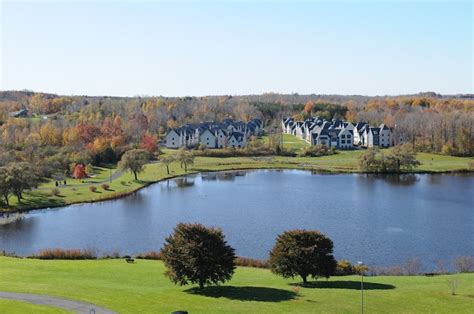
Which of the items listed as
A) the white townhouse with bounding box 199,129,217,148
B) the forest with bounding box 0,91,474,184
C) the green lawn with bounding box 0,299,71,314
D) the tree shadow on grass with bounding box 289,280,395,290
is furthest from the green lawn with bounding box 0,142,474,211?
the tree shadow on grass with bounding box 289,280,395,290

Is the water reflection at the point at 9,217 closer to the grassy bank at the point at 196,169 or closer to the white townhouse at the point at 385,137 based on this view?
the grassy bank at the point at 196,169

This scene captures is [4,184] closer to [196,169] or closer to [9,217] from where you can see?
[9,217]

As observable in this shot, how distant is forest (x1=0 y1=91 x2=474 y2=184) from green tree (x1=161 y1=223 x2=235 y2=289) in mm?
36262

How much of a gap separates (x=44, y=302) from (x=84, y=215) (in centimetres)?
2360

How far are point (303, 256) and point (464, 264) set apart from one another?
10301mm

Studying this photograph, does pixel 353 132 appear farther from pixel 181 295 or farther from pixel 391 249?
pixel 181 295

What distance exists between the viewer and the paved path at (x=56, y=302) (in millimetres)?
18728

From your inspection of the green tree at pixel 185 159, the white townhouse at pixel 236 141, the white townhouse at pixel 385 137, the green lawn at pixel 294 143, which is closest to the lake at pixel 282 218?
the green tree at pixel 185 159

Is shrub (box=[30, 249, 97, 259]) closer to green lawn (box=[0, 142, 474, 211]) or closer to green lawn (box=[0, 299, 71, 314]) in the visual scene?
green lawn (box=[0, 299, 71, 314])

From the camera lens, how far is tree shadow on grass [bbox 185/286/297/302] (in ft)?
67.0

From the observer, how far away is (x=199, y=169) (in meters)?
68.8

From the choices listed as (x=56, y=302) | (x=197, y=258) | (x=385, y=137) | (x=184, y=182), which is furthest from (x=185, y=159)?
(x=56, y=302)

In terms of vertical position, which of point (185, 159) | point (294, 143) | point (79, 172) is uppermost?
point (294, 143)

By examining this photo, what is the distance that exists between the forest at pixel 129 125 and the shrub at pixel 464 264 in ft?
129
